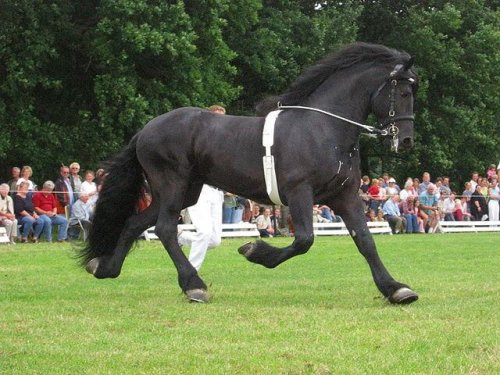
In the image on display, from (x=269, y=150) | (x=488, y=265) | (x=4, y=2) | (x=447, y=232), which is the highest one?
(x=4, y=2)

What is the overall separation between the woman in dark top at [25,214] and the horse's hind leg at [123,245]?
11969 millimetres

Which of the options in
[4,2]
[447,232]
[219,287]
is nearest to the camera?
[219,287]

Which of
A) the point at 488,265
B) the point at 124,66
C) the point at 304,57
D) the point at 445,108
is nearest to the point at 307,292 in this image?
the point at 488,265

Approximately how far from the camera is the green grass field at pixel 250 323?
6.62m

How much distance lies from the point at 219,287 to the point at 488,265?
5.39 meters

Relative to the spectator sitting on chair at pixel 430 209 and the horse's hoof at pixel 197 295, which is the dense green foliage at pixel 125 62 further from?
the horse's hoof at pixel 197 295

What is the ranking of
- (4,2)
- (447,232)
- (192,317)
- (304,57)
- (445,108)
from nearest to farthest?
(192,317)
(4,2)
(447,232)
(304,57)
(445,108)

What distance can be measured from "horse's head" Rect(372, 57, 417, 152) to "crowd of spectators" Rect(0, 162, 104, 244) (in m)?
12.9

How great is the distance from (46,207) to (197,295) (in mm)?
13706

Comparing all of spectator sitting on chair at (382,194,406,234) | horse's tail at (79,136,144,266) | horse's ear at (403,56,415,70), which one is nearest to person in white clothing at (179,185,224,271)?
horse's tail at (79,136,144,266)

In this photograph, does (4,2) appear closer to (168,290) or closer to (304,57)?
(304,57)

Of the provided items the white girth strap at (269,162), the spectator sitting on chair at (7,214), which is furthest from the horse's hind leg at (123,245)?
the spectator sitting on chair at (7,214)

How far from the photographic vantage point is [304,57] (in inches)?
1571

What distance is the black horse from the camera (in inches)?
418
